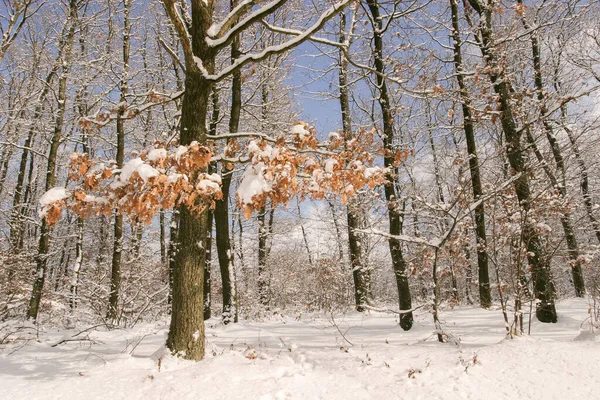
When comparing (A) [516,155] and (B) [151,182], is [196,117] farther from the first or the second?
(A) [516,155]

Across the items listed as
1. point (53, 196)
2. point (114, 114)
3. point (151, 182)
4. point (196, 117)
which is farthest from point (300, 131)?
point (114, 114)

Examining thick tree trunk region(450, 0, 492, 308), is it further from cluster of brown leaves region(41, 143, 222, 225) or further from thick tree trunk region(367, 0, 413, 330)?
cluster of brown leaves region(41, 143, 222, 225)

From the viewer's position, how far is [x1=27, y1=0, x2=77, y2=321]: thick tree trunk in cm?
924

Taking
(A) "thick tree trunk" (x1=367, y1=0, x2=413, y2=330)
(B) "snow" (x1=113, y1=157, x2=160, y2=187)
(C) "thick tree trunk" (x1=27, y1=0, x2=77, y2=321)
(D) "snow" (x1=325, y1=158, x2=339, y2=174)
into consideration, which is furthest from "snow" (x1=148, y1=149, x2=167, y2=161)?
(C) "thick tree trunk" (x1=27, y1=0, x2=77, y2=321)

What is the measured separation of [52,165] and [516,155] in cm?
1134

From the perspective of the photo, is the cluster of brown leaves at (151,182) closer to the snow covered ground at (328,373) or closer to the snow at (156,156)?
the snow at (156,156)

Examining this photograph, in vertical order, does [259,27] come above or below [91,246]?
above

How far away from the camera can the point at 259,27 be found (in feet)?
37.3

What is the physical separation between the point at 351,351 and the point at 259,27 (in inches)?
398

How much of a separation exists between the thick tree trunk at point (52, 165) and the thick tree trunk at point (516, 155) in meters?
10.6

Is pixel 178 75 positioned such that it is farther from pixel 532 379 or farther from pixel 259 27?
pixel 532 379

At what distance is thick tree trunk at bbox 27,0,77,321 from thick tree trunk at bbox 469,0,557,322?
34.7 feet

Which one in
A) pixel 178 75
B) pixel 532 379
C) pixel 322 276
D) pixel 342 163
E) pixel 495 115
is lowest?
pixel 532 379

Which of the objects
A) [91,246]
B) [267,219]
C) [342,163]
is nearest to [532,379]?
[342,163]
